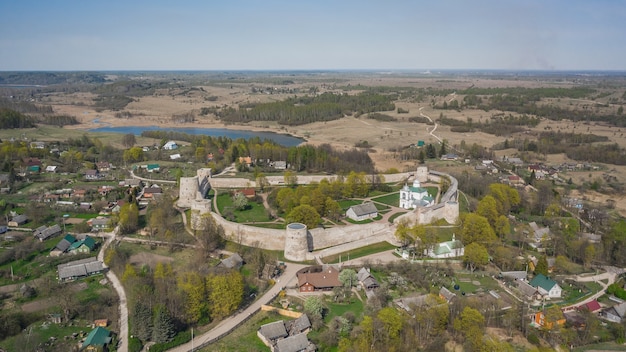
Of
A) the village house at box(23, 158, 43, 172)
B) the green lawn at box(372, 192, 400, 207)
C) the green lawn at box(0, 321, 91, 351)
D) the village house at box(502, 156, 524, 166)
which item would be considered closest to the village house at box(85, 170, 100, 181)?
the village house at box(23, 158, 43, 172)

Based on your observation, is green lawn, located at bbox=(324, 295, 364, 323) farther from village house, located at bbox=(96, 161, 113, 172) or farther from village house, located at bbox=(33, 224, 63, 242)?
village house, located at bbox=(96, 161, 113, 172)

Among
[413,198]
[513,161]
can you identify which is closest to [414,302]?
[413,198]

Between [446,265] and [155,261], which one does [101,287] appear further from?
[446,265]

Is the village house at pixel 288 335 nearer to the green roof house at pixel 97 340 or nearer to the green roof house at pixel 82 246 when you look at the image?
the green roof house at pixel 97 340

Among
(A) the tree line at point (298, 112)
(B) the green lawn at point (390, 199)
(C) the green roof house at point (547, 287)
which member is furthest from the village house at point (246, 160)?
(A) the tree line at point (298, 112)

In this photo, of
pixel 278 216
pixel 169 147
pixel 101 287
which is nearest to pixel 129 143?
pixel 169 147

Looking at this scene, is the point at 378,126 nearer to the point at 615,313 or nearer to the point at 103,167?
the point at 103,167
